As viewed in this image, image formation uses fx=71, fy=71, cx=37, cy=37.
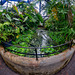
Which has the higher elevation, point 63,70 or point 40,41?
point 40,41

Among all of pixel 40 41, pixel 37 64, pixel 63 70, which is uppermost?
pixel 40 41

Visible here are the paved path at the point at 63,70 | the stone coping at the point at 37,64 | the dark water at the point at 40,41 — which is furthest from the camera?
the dark water at the point at 40,41

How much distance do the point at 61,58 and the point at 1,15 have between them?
3491mm

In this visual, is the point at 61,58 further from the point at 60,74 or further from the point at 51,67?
the point at 60,74

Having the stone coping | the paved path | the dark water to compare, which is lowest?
the paved path

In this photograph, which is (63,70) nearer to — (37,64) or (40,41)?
(37,64)

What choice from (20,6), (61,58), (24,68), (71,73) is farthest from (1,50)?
(20,6)

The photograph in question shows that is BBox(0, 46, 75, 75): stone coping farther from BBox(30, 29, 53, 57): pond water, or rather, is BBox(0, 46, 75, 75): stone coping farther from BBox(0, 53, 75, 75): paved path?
BBox(30, 29, 53, 57): pond water

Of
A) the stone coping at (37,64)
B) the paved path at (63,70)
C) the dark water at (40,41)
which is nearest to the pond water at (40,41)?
the dark water at (40,41)

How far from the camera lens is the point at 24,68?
2.41m

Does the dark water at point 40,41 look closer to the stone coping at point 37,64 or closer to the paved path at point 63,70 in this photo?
the stone coping at point 37,64

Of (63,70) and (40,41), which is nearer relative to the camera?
(63,70)

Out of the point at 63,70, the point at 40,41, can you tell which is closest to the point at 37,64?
the point at 63,70

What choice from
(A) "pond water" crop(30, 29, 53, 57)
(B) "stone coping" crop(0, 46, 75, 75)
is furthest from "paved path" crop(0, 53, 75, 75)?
(A) "pond water" crop(30, 29, 53, 57)
